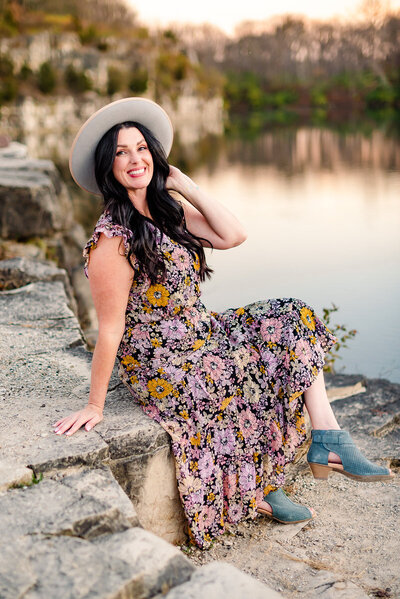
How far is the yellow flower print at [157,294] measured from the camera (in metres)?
2.27

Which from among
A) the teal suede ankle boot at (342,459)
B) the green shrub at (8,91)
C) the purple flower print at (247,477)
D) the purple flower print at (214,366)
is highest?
the green shrub at (8,91)

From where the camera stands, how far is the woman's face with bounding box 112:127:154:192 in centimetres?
232

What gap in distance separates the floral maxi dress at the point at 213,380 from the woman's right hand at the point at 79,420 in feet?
0.56

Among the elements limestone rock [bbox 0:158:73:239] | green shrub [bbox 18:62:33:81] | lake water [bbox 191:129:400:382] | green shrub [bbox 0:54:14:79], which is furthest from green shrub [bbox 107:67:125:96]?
limestone rock [bbox 0:158:73:239]

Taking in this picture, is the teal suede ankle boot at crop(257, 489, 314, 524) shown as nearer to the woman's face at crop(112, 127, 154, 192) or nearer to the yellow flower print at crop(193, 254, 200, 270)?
the yellow flower print at crop(193, 254, 200, 270)

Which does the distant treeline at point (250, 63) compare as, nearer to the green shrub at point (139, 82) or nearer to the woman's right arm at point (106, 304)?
the green shrub at point (139, 82)

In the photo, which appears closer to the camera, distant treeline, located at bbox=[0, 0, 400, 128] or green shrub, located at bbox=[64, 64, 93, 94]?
green shrub, located at bbox=[64, 64, 93, 94]

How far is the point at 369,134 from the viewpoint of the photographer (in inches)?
947

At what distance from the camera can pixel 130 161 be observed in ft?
7.61

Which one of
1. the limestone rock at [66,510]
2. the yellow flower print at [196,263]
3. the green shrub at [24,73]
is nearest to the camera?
the limestone rock at [66,510]

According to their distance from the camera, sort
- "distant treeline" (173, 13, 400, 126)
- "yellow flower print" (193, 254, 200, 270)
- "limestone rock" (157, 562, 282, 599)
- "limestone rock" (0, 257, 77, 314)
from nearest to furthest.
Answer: "limestone rock" (157, 562, 282, 599)
"yellow flower print" (193, 254, 200, 270)
"limestone rock" (0, 257, 77, 314)
"distant treeline" (173, 13, 400, 126)

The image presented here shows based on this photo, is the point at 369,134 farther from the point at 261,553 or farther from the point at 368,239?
the point at 261,553

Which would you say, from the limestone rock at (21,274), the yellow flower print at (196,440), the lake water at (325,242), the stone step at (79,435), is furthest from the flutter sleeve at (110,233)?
the lake water at (325,242)

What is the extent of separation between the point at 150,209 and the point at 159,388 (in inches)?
24.8
